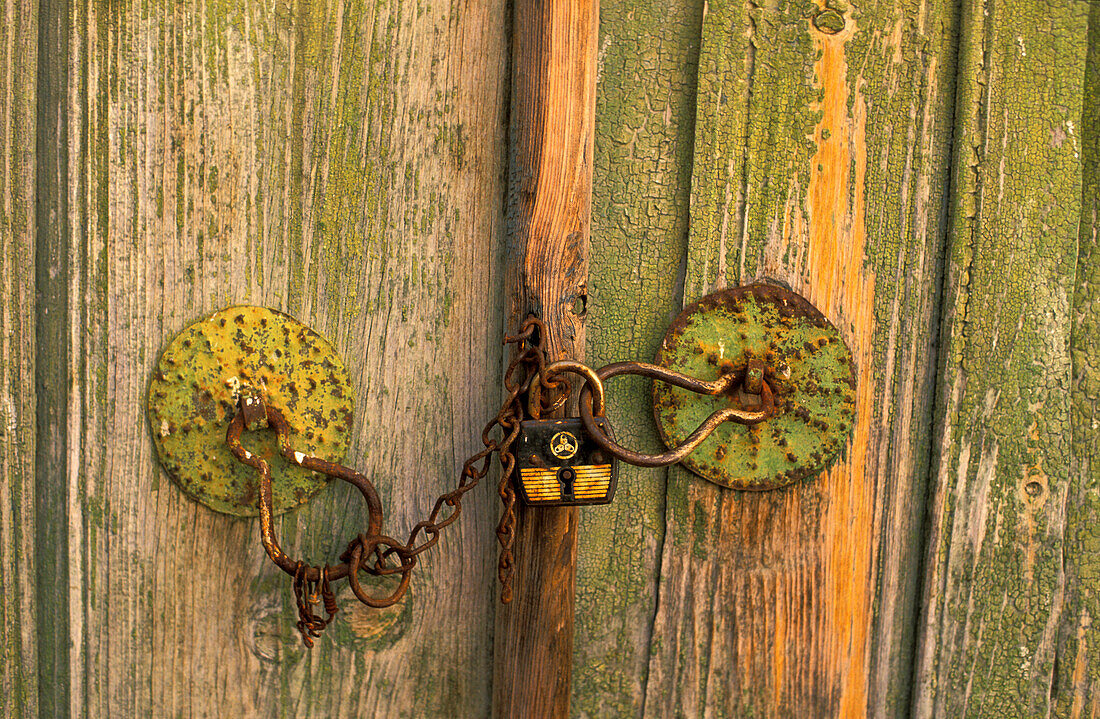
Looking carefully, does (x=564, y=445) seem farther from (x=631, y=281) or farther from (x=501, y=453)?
Answer: (x=631, y=281)

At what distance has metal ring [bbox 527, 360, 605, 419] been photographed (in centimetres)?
62

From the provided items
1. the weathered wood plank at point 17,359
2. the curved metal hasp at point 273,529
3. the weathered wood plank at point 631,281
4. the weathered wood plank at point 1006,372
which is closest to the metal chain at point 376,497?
the curved metal hasp at point 273,529

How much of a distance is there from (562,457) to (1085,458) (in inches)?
23.8

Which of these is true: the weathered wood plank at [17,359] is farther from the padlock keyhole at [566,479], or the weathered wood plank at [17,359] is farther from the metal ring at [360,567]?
the padlock keyhole at [566,479]

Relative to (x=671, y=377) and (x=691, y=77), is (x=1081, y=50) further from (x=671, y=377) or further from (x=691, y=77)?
(x=671, y=377)

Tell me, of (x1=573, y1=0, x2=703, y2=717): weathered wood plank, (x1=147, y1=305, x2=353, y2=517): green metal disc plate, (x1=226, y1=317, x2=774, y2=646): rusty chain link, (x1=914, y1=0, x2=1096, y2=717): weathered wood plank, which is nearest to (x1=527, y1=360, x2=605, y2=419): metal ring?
(x1=226, y1=317, x2=774, y2=646): rusty chain link

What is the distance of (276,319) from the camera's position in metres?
0.72

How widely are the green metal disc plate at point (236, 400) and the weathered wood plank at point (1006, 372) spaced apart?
0.68 meters

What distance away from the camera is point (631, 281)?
2.45 ft

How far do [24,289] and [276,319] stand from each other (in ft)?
0.82

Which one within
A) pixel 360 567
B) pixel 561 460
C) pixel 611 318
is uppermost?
pixel 611 318

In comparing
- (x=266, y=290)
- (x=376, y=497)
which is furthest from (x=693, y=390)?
(x=266, y=290)

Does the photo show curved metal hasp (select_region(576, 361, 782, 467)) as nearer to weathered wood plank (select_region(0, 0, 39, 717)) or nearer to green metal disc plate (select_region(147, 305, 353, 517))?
green metal disc plate (select_region(147, 305, 353, 517))

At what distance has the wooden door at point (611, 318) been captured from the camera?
27.8 inches
